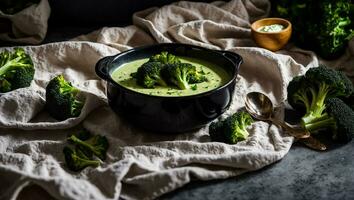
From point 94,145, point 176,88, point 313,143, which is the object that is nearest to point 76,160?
point 94,145

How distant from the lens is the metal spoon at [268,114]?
1584 mm

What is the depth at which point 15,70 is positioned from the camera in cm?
181

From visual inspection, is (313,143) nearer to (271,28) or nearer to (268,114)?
(268,114)

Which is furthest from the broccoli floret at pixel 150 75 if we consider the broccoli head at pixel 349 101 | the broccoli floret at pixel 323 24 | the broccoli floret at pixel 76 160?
the broccoli floret at pixel 323 24

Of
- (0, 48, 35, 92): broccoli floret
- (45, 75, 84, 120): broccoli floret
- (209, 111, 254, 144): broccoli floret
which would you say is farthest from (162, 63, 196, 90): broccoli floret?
(0, 48, 35, 92): broccoli floret

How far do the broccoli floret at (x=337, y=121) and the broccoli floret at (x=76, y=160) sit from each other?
0.56 m

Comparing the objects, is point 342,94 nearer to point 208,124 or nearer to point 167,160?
point 208,124

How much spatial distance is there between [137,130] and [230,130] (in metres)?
0.25

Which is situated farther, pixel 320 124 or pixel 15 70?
pixel 15 70

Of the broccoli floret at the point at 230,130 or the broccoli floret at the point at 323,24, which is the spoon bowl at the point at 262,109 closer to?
the broccoli floret at the point at 230,130

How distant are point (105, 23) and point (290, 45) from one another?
0.67m

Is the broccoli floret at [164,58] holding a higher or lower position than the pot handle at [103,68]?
lower

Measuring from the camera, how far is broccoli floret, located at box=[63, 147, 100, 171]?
1.47 meters

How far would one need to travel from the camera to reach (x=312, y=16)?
79.2 inches
